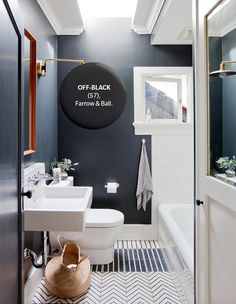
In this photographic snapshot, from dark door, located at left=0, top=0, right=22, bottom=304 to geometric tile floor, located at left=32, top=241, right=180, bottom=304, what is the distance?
1.01m

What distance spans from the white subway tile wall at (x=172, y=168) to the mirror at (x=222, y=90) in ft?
6.51

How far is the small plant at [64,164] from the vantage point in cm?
323

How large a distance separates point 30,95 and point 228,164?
1.70 m

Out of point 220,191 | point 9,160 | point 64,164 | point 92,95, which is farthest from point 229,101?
point 64,164

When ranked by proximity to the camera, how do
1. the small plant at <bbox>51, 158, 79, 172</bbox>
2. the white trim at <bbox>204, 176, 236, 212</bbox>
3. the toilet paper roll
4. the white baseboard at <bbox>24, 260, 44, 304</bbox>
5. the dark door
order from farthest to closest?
the toilet paper roll < the small plant at <bbox>51, 158, 79, 172</bbox> < the white baseboard at <bbox>24, 260, 44, 304</bbox> < the white trim at <bbox>204, 176, 236, 212</bbox> < the dark door

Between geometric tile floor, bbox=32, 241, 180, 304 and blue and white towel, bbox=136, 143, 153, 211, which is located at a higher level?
blue and white towel, bbox=136, 143, 153, 211

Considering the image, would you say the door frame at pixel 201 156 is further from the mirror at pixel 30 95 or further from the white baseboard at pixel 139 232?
the white baseboard at pixel 139 232

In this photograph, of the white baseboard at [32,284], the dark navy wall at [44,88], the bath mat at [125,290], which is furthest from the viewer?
the dark navy wall at [44,88]

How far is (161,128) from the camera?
3471 millimetres

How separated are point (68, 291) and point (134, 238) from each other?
4.76ft

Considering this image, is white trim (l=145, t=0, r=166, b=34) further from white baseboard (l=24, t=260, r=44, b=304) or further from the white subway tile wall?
white baseboard (l=24, t=260, r=44, b=304)

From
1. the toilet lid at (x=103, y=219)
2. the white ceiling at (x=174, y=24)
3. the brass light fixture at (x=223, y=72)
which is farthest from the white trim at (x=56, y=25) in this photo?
the toilet lid at (x=103, y=219)

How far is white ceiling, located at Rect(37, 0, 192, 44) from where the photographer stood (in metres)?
2.56

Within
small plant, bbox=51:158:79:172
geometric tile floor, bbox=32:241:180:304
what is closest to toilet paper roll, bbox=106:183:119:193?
small plant, bbox=51:158:79:172
